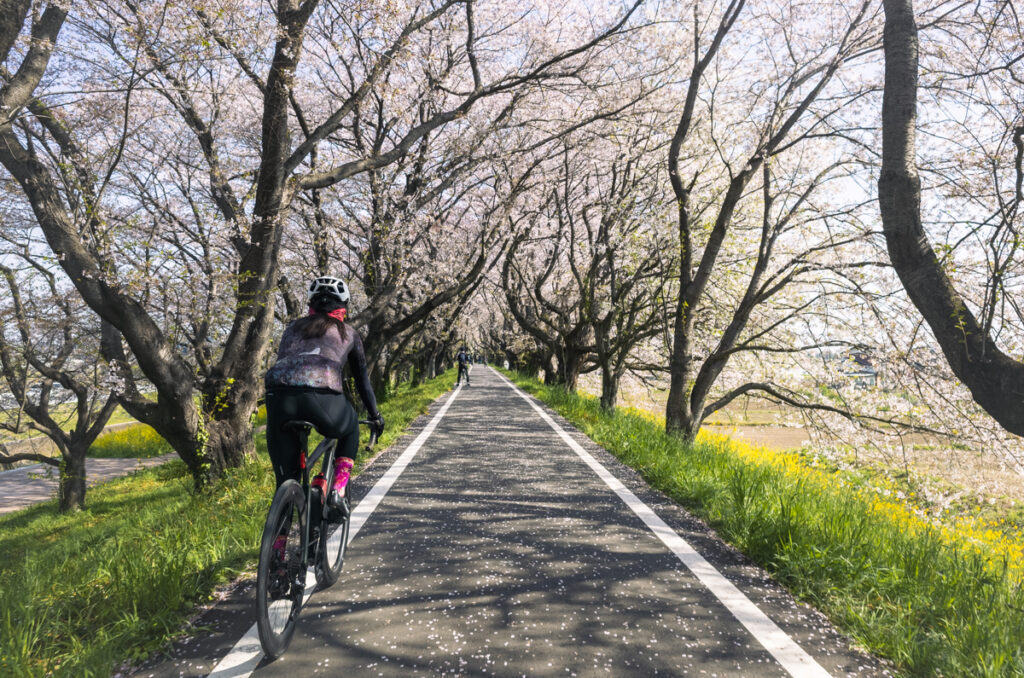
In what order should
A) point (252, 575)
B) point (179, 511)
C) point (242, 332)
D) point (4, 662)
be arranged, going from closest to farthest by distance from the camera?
point (4, 662) < point (252, 575) < point (179, 511) < point (242, 332)

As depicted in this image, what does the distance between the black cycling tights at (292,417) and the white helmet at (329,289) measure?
62cm

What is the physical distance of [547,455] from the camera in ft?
27.2

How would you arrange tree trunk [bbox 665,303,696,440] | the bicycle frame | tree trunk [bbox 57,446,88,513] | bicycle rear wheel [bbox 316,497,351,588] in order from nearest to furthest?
the bicycle frame < bicycle rear wheel [bbox 316,497,351,588] < tree trunk [bbox 665,303,696,440] < tree trunk [bbox 57,446,88,513]

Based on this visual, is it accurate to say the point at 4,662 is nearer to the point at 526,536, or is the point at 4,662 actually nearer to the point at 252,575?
the point at 252,575

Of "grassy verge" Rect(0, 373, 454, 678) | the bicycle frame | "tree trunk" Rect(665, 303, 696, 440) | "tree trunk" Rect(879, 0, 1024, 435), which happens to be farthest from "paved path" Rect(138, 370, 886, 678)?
"tree trunk" Rect(665, 303, 696, 440)

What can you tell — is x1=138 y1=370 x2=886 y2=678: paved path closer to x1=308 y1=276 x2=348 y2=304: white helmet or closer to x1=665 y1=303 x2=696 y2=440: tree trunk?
x1=308 y1=276 x2=348 y2=304: white helmet

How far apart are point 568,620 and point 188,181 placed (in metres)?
14.8

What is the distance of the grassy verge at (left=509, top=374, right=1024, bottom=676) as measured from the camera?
271cm

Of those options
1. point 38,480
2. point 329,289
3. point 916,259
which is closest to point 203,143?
point 329,289

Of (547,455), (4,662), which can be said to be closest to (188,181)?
(547,455)

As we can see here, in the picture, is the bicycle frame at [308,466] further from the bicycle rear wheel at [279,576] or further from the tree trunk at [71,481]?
the tree trunk at [71,481]

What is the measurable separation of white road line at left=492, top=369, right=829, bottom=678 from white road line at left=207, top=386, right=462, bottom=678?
8.17ft

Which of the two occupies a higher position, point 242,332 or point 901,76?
point 901,76

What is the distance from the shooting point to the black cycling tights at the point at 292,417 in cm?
303
